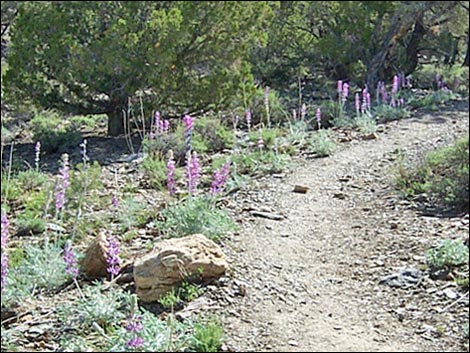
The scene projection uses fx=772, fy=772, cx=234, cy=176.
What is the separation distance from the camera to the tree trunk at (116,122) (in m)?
10.4

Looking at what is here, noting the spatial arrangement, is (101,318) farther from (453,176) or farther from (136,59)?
(136,59)

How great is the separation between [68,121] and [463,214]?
7224 mm

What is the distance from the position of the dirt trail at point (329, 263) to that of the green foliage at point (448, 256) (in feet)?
0.42

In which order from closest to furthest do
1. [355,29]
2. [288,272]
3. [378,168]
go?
[288,272] < [378,168] < [355,29]

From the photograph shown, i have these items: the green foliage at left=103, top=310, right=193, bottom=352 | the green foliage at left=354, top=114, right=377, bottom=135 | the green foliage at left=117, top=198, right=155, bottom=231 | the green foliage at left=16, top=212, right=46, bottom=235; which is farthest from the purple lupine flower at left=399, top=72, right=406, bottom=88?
the green foliage at left=103, top=310, right=193, bottom=352

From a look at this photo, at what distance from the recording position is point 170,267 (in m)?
4.14

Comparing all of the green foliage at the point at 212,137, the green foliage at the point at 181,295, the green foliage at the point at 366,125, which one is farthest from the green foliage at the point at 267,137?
the green foliage at the point at 181,295

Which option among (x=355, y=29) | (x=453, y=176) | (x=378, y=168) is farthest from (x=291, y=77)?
(x=453, y=176)

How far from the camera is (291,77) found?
15.3m

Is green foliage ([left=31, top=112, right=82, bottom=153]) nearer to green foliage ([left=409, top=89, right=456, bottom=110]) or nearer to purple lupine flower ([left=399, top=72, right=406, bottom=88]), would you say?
green foliage ([left=409, top=89, right=456, bottom=110])

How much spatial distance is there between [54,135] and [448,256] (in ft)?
20.8

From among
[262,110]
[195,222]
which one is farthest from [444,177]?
[262,110]

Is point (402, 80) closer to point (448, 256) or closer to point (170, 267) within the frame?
point (448, 256)

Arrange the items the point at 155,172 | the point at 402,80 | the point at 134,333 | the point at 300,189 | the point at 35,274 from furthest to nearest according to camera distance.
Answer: the point at 402,80 → the point at 155,172 → the point at 300,189 → the point at 35,274 → the point at 134,333
